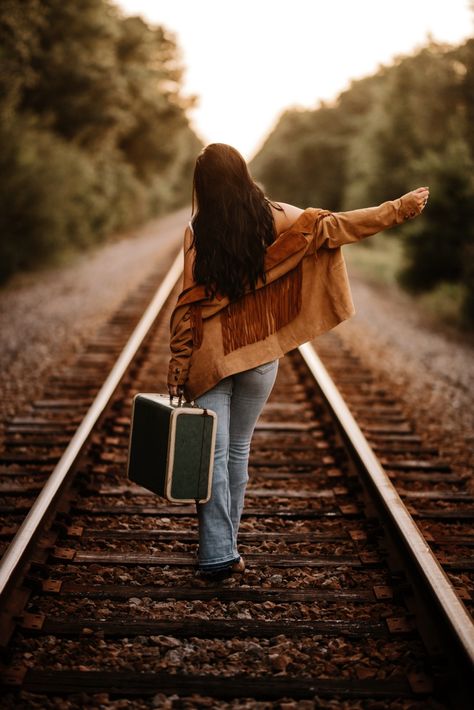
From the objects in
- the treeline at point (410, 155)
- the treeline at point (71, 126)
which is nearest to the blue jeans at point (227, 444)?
the treeline at point (410, 155)

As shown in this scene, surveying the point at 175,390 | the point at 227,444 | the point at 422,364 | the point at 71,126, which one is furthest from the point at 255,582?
the point at 71,126

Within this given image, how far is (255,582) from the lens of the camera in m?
3.32

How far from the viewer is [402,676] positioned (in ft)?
8.68

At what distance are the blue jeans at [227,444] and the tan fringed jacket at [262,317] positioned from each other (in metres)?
0.11

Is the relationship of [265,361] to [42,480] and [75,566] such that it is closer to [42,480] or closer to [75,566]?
[75,566]

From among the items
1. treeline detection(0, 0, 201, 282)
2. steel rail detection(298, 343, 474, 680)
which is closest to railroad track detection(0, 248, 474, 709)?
steel rail detection(298, 343, 474, 680)

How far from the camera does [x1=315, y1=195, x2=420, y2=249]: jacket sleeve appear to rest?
2844mm

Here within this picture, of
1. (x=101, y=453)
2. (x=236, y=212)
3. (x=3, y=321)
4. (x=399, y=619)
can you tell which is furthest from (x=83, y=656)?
(x=3, y=321)

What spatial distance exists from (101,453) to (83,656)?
2.12 m

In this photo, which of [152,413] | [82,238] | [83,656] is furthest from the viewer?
[82,238]

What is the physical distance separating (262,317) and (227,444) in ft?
1.96

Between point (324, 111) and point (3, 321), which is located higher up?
point (324, 111)

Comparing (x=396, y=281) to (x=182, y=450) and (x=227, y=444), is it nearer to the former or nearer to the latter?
(x=227, y=444)

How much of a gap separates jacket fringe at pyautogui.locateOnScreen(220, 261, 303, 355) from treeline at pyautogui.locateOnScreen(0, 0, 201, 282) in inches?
441
